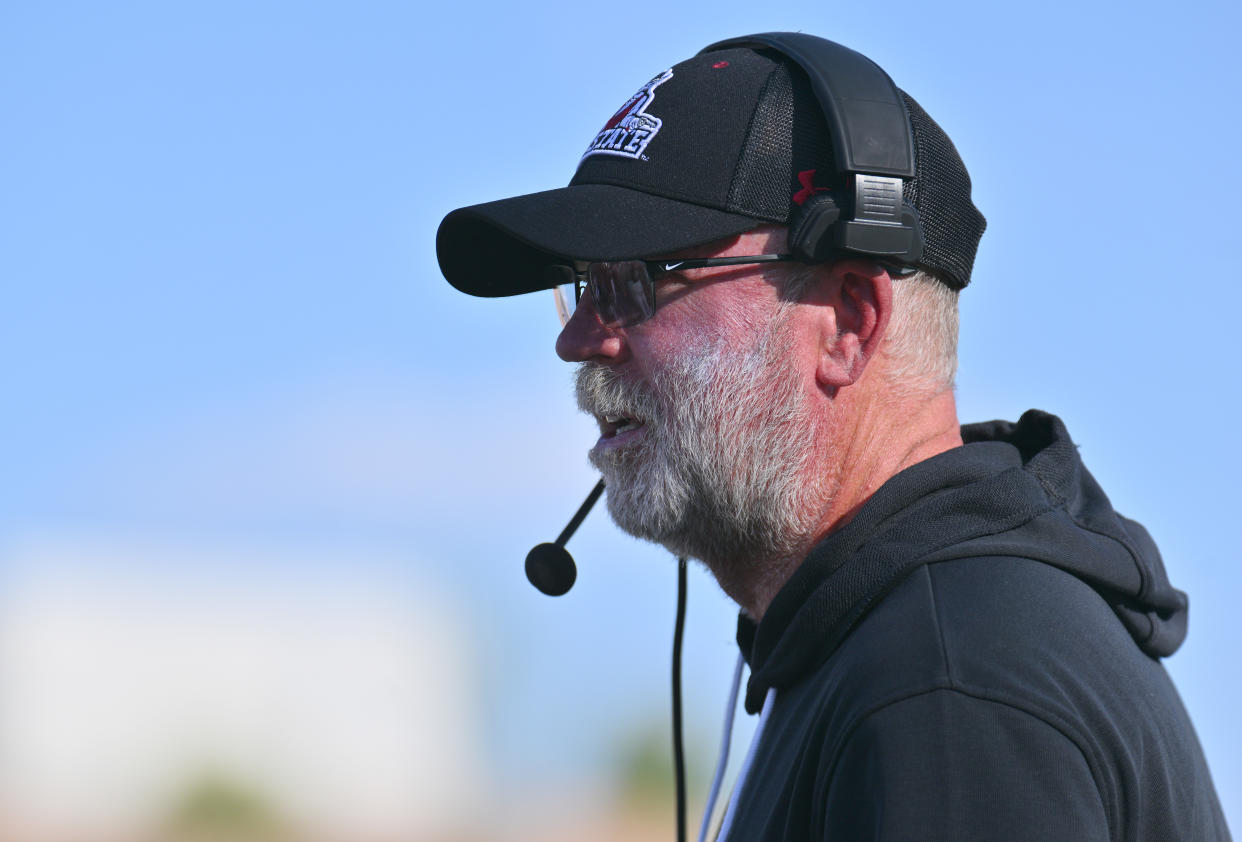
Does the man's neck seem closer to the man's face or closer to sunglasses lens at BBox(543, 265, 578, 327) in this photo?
the man's face

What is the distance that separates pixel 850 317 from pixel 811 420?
18 centimetres

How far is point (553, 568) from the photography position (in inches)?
103

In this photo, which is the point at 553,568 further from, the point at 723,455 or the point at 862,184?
the point at 862,184

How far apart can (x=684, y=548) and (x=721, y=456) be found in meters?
0.18

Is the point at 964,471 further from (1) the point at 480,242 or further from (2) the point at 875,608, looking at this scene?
(1) the point at 480,242

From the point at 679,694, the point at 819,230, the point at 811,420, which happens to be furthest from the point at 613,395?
the point at 679,694

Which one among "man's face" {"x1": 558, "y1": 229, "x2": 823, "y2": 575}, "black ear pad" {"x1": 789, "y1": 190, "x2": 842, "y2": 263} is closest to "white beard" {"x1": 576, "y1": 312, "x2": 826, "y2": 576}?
"man's face" {"x1": 558, "y1": 229, "x2": 823, "y2": 575}

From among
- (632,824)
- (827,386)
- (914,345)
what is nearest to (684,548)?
(827,386)

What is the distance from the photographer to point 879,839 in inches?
55.6

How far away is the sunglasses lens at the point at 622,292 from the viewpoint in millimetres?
2184

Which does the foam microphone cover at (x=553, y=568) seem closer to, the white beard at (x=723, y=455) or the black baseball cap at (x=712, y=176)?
the white beard at (x=723, y=455)

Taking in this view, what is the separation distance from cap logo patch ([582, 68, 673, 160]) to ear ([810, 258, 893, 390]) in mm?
365

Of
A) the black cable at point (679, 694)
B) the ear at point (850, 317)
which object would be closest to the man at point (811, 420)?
the ear at point (850, 317)

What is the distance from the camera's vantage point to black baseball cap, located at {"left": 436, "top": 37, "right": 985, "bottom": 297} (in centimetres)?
209
